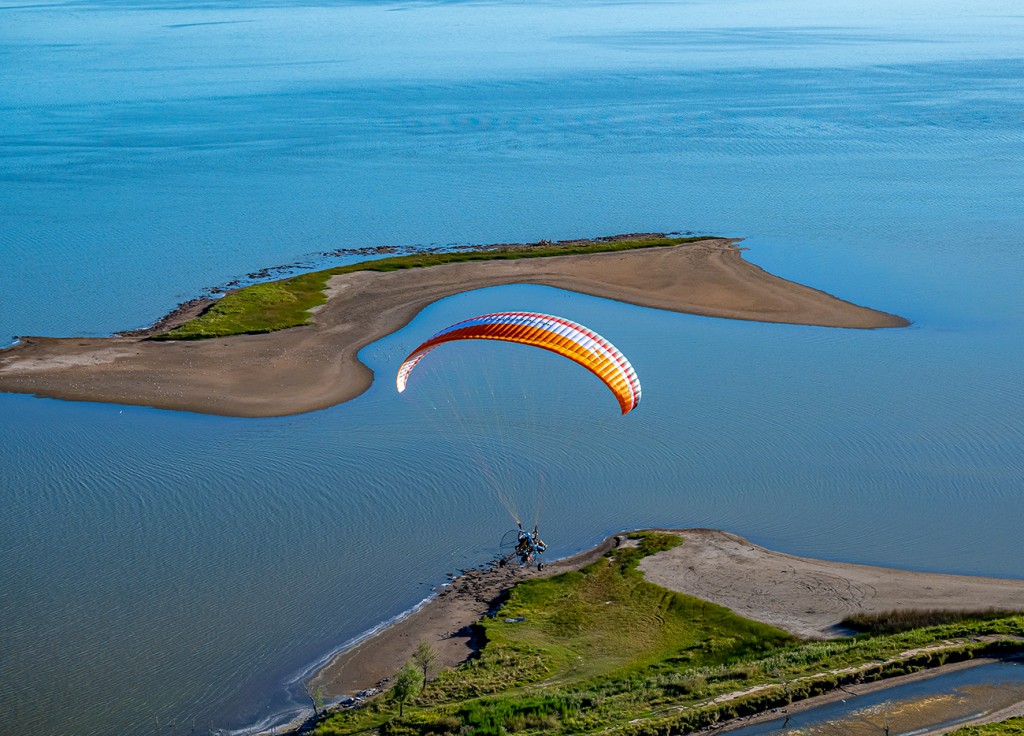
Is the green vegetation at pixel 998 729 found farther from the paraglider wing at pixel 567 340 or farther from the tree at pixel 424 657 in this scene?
the tree at pixel 424 657

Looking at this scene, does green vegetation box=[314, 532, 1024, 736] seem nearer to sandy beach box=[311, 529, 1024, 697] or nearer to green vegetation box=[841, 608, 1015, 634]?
green vegetation box=[841, 608, 1015, 634]

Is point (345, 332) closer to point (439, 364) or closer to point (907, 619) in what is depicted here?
point (439, 364)

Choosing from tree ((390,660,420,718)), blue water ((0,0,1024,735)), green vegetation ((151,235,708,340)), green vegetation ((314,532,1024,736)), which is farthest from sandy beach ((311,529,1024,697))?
green vegetation ((151,235,708,340))

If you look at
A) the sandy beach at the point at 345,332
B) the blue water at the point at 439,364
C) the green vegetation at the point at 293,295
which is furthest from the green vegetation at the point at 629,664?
the green vegetation at the point at 293,295

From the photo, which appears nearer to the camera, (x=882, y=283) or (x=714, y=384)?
(x=714, y=384)

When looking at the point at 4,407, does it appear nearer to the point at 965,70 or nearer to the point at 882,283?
the point at 882,283

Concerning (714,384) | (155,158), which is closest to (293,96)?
(155,158)
